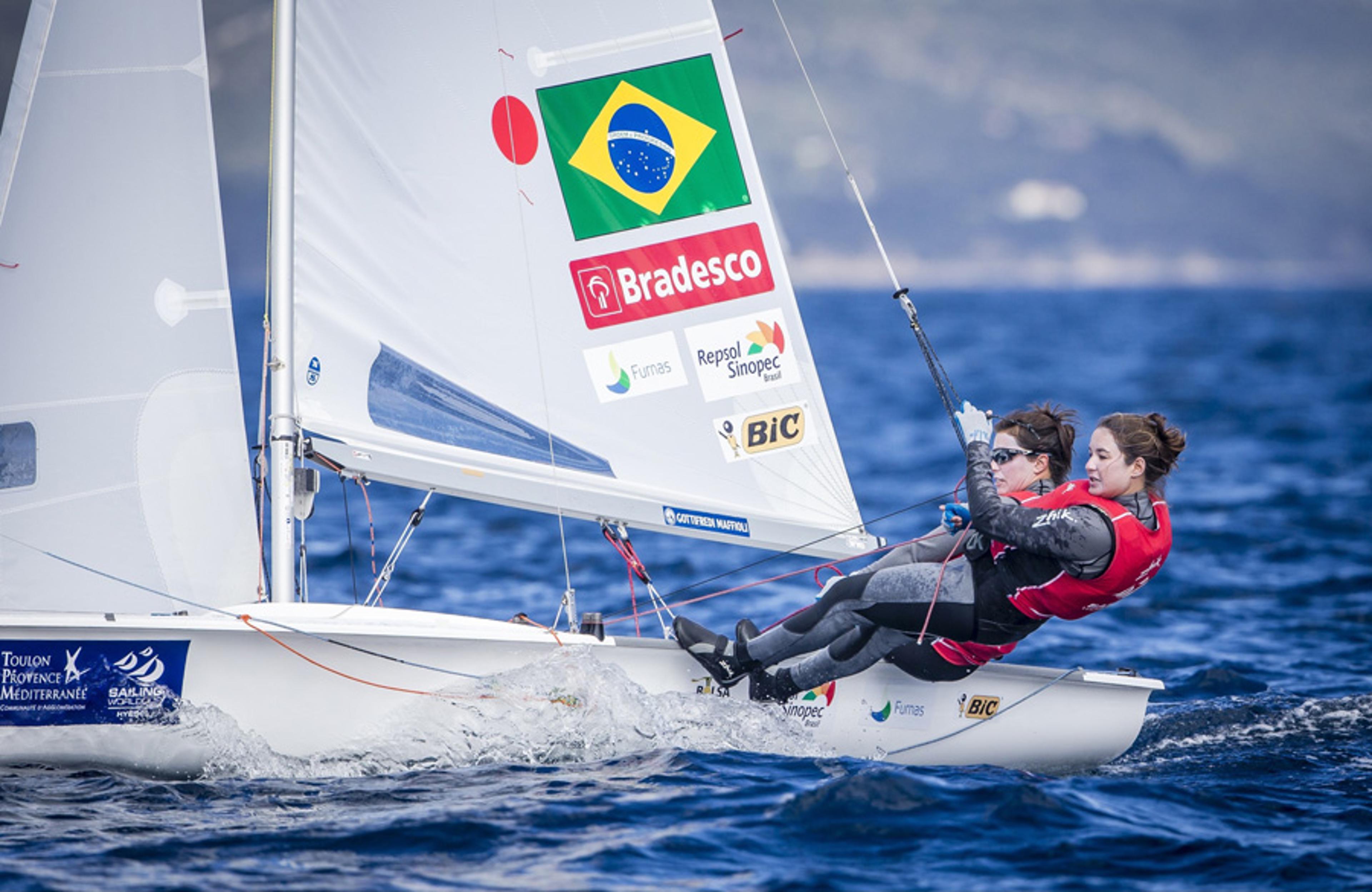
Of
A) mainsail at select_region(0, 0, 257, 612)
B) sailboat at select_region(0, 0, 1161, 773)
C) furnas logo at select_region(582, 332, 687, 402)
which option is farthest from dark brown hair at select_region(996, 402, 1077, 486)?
mainsail at select_region(0, 0, 257, 612)

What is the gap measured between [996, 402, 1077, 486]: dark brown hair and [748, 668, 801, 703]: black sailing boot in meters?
1.13

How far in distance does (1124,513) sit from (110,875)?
10.2 feet

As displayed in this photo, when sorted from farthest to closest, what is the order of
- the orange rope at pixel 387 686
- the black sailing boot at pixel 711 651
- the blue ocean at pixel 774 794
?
the black sailing boot at pixel 711 651 < the orange rope at pixel 387 686 < the blue ocean at pixel 774 794

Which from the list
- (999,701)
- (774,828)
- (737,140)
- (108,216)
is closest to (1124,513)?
(999,701)

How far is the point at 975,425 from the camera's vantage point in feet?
15.6

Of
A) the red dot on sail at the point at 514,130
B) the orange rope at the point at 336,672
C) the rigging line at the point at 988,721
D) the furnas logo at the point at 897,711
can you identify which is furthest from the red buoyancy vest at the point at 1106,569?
the red dot on sail at the point at 514,130

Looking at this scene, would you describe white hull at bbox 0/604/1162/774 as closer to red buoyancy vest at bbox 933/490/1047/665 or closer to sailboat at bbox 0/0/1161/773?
sailboat at bbox 0/0/1161/773

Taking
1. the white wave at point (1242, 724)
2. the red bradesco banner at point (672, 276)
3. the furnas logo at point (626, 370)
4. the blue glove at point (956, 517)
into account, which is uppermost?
the red bradesco banner at point (672, 276)

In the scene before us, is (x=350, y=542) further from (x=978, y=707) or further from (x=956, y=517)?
(x=978, y=707)

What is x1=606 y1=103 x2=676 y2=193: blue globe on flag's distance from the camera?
5.12 meters

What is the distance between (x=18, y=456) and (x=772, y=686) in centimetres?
258

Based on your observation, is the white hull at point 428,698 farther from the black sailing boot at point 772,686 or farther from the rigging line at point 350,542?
the rigging line at point 350,542

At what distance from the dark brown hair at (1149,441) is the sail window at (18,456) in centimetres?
343

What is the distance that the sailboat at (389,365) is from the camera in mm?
4559
